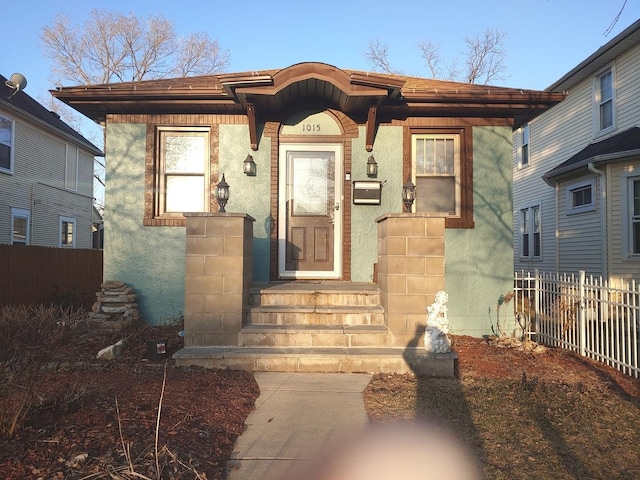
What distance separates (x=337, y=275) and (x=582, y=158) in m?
Result: 8.53

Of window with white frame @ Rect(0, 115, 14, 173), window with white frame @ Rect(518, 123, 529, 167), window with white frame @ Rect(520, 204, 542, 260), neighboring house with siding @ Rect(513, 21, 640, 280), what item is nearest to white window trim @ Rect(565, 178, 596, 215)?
neighboring house with siding @ Rect(513, 21, 640, 280)

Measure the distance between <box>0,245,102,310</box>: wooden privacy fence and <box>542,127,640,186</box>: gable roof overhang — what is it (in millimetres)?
12925

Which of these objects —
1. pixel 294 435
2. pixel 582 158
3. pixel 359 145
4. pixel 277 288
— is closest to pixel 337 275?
pixel 277 288

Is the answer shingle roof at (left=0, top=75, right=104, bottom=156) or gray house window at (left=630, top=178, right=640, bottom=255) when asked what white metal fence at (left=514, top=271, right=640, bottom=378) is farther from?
shingle roof at (left=0, top=75, right=104, bottom=156)

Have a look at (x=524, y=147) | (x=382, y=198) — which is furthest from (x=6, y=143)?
(x=524, y=147)

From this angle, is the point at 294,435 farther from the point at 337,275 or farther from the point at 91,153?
the point at 91,153

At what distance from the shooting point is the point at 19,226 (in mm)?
14445

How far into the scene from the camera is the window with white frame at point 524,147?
625 inches

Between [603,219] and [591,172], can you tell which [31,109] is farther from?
[603,219]

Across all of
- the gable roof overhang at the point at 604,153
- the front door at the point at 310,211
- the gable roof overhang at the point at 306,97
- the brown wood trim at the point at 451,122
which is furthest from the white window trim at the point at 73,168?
the gable roof overhang at the point at 604,153

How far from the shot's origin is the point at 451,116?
7031 mm

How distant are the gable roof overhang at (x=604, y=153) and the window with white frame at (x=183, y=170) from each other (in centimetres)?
925

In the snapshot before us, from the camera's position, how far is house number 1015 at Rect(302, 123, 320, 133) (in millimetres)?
7098

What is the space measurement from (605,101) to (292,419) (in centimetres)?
1287
